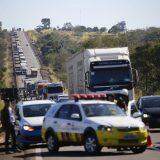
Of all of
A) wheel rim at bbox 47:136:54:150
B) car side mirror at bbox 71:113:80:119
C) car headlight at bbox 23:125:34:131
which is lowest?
wheel rim at bbox 47:136:54:150

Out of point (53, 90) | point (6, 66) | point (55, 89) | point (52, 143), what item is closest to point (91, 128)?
point (52, 143)

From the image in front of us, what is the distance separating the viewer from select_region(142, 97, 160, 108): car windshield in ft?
98.7

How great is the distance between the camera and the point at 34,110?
23.5m

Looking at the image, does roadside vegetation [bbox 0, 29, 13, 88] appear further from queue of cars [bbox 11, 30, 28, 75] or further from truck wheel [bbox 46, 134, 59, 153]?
truck wheel [bbox 46, 134, 59, 153]

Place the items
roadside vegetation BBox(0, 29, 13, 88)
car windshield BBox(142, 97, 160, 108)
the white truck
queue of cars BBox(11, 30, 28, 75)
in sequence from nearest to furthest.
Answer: car windshield BBox(142, 97, 160, 108) < the white truck < roadside vegetation BBox(0, 29, 13, 88) < queue of cars BBox(11, 30, 28, 75)

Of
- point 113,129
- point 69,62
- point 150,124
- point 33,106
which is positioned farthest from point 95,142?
point 69,62

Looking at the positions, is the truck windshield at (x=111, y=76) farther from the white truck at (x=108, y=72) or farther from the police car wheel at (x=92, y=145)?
the police car wheel at (x=92, y=145)

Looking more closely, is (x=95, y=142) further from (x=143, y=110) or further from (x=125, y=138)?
(x=143, y=110)

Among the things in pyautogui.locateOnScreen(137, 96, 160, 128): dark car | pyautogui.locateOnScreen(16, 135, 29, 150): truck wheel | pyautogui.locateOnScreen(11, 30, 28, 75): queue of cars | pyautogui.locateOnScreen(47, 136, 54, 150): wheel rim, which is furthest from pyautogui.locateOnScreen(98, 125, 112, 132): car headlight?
pyautogui.locateOnScreen(11, 30, 28, 75): queue of cars

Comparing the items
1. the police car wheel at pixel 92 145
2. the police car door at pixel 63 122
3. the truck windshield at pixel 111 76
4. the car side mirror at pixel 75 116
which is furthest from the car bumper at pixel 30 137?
the truck windshield at pixel 111 76

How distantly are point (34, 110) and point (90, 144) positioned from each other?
20.4ft

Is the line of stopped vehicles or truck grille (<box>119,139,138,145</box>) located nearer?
truck grille (<box>119,139,138,145</box>)

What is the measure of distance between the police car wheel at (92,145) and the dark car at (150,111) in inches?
435

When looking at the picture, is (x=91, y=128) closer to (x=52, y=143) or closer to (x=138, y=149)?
(x=138, y=149)
